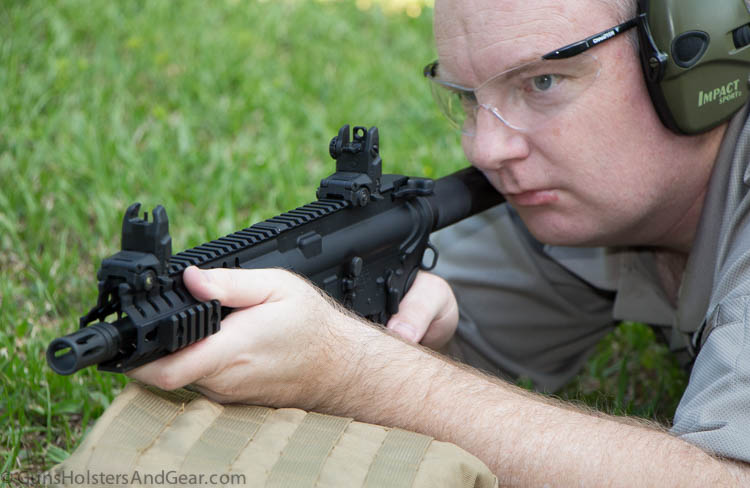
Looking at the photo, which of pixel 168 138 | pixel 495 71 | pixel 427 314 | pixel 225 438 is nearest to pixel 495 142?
pixel 495 71

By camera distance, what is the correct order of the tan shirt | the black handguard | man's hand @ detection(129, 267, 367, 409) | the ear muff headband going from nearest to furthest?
the black handguard → man's hand @ detection(129, 267, 367, 409) → the ear muff headband → the tan shirt

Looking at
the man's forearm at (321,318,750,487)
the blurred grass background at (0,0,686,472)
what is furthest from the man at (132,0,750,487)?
the blurred grass background at (0,0,686,472)

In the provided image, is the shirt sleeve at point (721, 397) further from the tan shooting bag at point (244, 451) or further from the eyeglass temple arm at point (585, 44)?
the eyeglass temple arm at point (585, 44)

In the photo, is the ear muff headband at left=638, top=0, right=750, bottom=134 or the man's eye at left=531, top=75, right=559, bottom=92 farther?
the man's eye at left=531, top=75, right=559, bottom=92

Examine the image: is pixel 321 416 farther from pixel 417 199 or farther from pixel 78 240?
pixel 78 240

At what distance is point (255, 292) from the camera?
70.9 inches

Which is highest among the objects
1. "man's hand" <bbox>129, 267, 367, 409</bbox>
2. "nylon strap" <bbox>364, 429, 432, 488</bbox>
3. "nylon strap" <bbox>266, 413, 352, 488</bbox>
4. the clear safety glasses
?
the clear safety glasses

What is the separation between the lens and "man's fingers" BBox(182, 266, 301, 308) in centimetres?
172

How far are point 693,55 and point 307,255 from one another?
1.21m

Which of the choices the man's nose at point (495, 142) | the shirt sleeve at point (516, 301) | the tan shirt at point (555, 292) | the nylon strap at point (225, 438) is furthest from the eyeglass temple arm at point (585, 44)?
the nylon strap at point (225, 438)

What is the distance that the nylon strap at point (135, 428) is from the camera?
1.70 metres

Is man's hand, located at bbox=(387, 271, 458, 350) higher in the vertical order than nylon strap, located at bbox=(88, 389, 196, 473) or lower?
lower

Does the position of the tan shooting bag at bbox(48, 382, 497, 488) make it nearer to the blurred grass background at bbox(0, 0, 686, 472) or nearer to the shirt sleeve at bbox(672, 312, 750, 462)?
the shirt sleeve at bbox(672, 312, 750, 462)

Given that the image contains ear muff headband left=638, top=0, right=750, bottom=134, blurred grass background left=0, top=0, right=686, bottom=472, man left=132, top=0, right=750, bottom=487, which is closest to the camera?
man left=132, top=0, right=750, bottom=487
